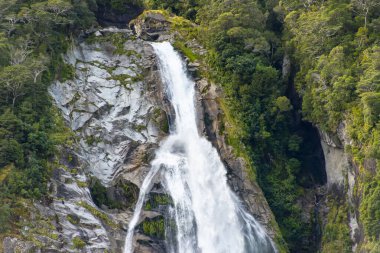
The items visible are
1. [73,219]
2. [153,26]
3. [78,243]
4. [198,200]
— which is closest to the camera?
[78,243]

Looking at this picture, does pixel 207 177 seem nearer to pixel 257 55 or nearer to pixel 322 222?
pixel 322 222

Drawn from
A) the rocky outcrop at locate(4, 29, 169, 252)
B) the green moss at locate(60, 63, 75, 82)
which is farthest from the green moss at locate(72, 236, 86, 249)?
the green moss at locate(60, 63, 75, 82)

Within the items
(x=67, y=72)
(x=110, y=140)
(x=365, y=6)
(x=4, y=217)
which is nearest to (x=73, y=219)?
(x=4, y=217)

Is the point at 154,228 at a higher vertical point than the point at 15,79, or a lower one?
lower

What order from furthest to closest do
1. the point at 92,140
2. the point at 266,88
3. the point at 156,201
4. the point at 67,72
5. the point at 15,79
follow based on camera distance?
the point at 266,88 < the point at 67,72 < the point at 92,140 < the point at 156,201 < the point at 15,79

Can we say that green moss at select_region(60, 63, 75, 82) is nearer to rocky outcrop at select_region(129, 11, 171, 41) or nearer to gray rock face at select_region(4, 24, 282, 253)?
gray rock face at select_region(4, 24, 282, 253)

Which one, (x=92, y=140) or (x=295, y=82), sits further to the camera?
(x=295, y=82)

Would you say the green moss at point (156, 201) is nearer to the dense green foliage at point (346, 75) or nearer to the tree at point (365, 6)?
the dense green foliage at point (346, 75)

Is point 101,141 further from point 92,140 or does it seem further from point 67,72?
point 67,72
